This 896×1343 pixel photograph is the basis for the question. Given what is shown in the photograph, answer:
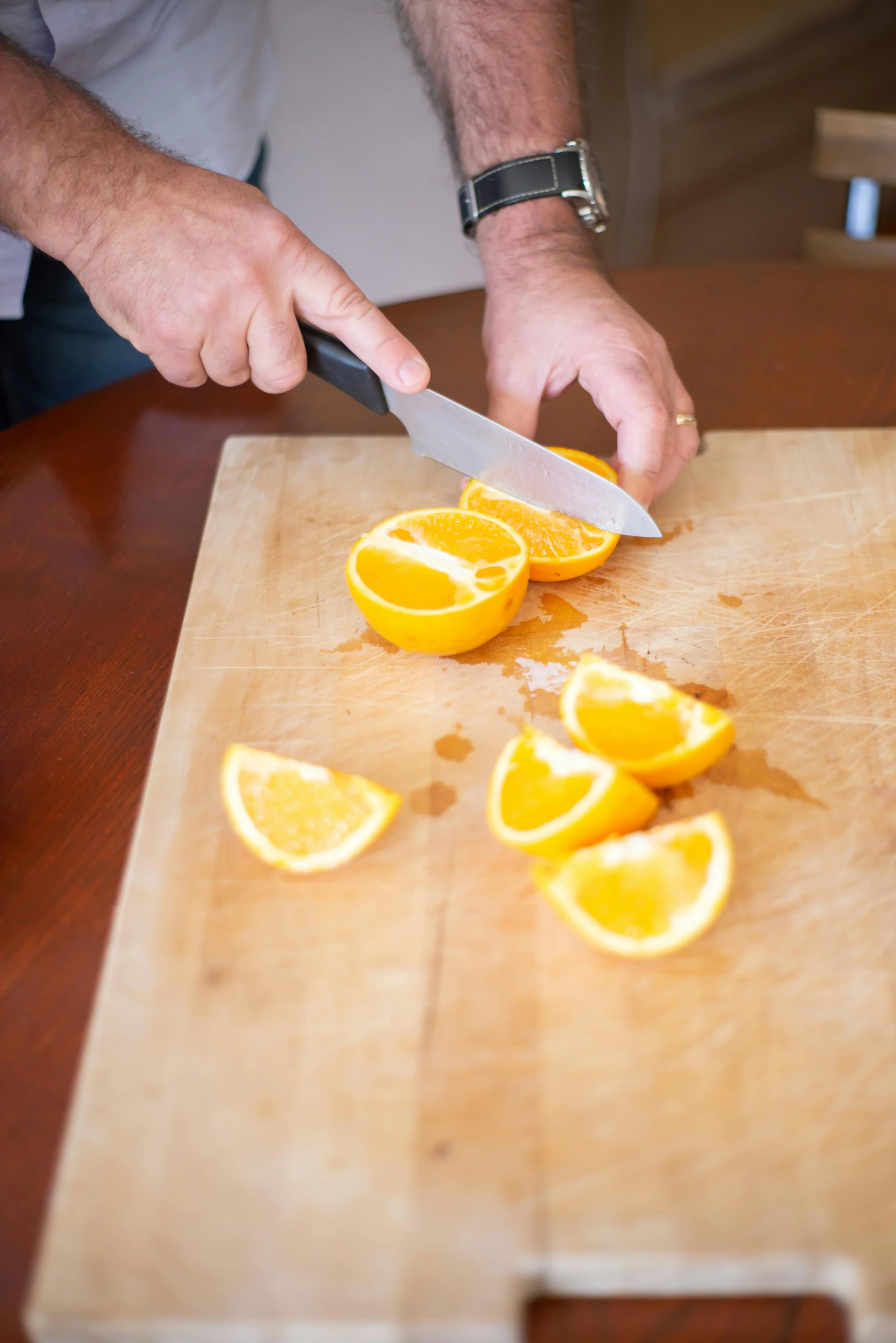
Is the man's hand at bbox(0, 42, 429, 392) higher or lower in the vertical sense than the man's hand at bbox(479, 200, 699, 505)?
higher

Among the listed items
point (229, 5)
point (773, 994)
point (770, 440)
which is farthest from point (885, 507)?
point (229, 5)

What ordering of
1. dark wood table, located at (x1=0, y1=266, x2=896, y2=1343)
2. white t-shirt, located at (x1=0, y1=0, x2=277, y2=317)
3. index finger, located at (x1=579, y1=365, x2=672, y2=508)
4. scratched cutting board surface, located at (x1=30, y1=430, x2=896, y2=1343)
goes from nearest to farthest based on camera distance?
scratched cutting board surface, located at (x1=30, y1=430, x2=896, y2=1343), dark wood table, located at (x1=0, y1=266, x2=896, y2=1343), index finger, located at (x1=579, y1=365, x2=672, y2=508), white t-shirt, located at (x1=0, y1=0, x2=277, y2=317)

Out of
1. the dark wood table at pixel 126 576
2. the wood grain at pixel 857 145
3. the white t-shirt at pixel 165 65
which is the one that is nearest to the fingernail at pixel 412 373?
the dark wood table at pixel 126 576

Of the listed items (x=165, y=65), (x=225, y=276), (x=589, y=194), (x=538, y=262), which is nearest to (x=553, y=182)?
(x=589, y=194)

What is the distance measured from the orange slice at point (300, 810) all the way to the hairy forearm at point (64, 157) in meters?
1.05

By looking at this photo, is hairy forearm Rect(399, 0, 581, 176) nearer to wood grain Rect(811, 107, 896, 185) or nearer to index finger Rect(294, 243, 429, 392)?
index finger Rect(294, 243, 429, 392)

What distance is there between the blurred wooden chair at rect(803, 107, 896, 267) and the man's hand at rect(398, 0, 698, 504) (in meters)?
0.92

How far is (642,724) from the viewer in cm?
162

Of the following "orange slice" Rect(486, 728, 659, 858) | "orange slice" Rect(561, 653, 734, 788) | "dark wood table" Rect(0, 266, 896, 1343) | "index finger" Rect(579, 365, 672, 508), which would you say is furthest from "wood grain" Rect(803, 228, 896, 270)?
"orange slice" Rect(486, 728, 659, 858)

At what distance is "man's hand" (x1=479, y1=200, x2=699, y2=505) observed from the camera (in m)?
1.99

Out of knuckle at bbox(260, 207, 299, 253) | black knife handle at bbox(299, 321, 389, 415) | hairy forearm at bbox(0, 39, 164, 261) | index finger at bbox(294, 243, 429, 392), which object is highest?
hairy forearm at bbox(0, 39, 164, 261)

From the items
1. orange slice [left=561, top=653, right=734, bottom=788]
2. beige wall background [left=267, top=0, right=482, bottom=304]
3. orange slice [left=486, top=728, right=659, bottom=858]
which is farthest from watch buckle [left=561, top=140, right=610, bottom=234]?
beige wall background [left=267, top=0, right=482, bottom=304]

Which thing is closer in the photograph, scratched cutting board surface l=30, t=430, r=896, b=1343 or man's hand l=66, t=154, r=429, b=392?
scratched cutting board surface l=30, t=430, r=896, b=1343

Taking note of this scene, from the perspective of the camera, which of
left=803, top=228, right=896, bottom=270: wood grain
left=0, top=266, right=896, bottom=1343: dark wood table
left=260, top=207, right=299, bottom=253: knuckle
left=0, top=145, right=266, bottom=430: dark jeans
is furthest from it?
left=803, top=228, right=896, bottom=270: wood grain
